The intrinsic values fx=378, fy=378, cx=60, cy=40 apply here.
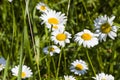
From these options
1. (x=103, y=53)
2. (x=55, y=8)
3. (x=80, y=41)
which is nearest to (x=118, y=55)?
(x=103, y=53)

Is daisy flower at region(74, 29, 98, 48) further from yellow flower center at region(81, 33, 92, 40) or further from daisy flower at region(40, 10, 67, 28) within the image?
daisy flower at region(40, 10, 67, 28)

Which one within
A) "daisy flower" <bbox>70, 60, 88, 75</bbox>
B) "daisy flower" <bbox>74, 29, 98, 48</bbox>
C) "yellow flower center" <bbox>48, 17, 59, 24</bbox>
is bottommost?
"daisy flower" <bbox>70, 60, 88, 75</bbox>

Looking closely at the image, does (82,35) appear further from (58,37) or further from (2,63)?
(2,63)

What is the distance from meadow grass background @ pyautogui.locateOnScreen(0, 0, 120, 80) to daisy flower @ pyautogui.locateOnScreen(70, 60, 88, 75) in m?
0.04

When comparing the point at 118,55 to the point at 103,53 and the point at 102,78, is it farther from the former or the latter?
the point at 102,78

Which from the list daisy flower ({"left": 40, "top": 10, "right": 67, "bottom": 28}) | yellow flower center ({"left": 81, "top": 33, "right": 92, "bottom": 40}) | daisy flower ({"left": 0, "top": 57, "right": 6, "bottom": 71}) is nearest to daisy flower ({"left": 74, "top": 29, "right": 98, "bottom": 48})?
yellow flower center ({"left": 81, "top": 33, "right": 92, "bottom": 40})

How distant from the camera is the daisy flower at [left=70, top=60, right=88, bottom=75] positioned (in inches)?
66.5

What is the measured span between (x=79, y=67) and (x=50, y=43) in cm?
22

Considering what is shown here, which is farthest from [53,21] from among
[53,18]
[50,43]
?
[50,43]

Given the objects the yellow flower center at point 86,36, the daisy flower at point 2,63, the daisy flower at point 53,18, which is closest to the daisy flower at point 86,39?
the yellow flower center at point 86,36

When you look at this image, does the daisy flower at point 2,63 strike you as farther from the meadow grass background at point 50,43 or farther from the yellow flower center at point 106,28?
the yellow flower center at point 106,28

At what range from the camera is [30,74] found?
1598 millimetres

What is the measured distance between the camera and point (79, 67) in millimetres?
1716

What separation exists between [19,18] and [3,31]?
0.58 ft
